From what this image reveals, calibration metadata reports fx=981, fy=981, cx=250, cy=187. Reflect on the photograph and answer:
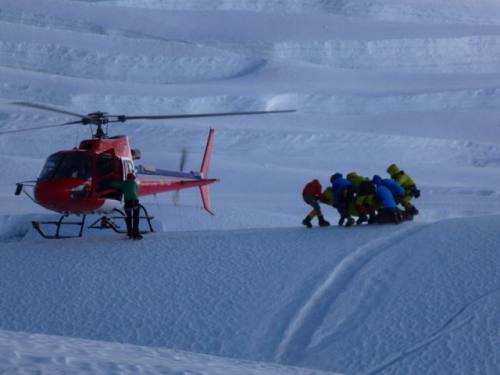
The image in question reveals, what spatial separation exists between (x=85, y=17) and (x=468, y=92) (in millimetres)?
12700

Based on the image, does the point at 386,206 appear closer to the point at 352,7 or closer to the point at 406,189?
the point at 406,189

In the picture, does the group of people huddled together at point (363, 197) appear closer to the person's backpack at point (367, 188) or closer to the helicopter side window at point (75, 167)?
the person's backpack at point (367, 188)

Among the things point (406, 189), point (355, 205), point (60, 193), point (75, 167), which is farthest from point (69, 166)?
point (406, 189)

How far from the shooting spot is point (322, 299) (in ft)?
25.0

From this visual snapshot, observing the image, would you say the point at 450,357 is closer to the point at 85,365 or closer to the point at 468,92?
the point at 85,365

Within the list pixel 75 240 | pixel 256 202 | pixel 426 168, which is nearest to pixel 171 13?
pixel 426 168

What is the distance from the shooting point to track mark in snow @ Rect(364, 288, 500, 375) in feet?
20.9

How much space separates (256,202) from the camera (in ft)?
56.5

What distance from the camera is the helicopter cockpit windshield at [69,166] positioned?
10.1 m

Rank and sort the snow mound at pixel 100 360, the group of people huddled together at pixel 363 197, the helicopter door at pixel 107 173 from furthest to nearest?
the helicopter door at pixel 107 173
the group of people huddled together at pixel 363 197
the snow mound at pixel 100 360

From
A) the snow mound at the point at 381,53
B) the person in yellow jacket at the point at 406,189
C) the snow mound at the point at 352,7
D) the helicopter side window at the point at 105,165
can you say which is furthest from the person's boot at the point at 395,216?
the snow mound at the point at 352,7

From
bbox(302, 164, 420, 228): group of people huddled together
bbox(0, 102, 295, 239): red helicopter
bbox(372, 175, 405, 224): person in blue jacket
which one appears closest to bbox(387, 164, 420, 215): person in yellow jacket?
bbox(302, 164, 420, 228): group of people huddled together

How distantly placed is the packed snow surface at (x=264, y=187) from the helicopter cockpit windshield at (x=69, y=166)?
0.69m

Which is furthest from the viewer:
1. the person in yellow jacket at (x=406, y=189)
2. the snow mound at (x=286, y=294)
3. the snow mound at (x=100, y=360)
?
the person in yellow jacket at (x=406, y=189)
